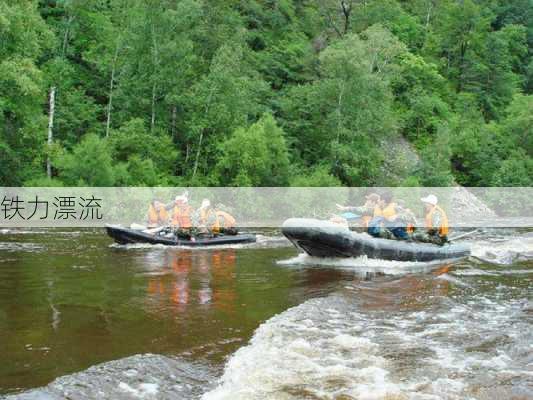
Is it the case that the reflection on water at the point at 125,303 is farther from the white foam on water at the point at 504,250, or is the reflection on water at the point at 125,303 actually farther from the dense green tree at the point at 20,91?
the dense green tree at the point at 20,91

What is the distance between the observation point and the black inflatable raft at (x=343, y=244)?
12.3 metres

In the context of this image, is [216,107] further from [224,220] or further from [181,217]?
[181,217]

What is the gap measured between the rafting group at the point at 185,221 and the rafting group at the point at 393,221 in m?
4.21

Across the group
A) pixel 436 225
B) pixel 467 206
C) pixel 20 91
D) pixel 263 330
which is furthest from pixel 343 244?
pixel 467 206

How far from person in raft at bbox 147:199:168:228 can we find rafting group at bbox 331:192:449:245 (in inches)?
205

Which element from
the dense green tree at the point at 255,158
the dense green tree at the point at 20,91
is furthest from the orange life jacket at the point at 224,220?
the dense green tree at the point at 255,158

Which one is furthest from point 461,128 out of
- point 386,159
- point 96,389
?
point 96,389

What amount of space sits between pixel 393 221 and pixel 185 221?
5.60 m

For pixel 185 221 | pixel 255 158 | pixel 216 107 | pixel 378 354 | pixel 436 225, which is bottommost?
pixel 378 354

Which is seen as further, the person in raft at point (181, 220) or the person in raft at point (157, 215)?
the person in raft at point (157, 215)

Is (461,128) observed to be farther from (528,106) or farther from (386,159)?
(386,159)

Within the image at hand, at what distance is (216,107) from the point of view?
30016mm

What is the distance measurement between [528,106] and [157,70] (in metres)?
24.8

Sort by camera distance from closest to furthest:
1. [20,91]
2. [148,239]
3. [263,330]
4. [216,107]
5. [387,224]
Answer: [263,330] → [387,224] → [148,239] → [20,91] → [216,107]
